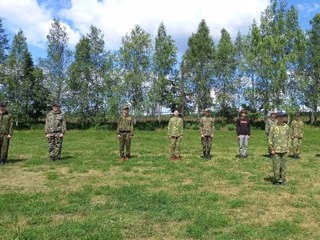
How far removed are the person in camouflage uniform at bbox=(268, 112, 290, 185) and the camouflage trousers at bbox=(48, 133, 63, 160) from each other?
9.15m

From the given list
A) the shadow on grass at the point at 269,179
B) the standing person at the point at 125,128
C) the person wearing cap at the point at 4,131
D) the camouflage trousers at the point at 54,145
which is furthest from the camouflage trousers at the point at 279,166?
the person wearing cap at the point at 4,131

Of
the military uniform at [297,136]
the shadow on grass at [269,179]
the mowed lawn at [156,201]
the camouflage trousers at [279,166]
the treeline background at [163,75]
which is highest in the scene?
the treeline background at [163,75]

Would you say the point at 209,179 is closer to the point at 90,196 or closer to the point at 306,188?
the point at 306,188

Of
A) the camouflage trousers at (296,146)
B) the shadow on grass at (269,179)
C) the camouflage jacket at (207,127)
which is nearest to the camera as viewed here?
the shadow on grass at (269,179)

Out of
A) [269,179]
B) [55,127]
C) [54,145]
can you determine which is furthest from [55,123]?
[269,179]

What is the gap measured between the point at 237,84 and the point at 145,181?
136 feet

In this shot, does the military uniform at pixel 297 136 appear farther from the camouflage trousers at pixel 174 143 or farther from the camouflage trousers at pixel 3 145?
the camouflage trousers at pixel 3 145

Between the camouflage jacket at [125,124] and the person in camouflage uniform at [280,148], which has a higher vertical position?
the camouflage jacket at [125,124]

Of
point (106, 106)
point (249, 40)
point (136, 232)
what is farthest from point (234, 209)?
point (249, 40)

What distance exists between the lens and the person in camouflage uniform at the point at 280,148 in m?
11.8

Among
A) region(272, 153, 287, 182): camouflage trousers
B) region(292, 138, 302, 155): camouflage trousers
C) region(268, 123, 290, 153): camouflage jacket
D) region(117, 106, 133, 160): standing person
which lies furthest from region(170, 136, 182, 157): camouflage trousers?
region(292, 138, 302, 155): camouflage trousers

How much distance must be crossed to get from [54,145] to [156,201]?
8328 millimetres

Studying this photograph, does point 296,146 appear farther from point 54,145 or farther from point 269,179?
point 54,145

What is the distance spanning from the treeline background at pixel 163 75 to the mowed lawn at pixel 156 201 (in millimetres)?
31114
